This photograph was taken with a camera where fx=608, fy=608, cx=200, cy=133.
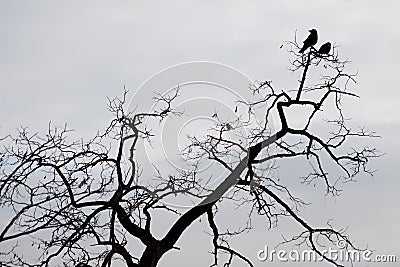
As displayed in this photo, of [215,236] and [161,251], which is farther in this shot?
[215,236]

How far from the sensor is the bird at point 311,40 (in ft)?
16.7

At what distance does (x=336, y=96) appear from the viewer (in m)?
5.22

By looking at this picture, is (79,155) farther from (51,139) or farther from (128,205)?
(128,205)

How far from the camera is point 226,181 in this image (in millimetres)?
5129

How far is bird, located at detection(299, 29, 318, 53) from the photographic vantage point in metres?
5.08

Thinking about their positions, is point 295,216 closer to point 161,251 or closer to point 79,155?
→ point 161,251

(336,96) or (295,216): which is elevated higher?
(336,96)

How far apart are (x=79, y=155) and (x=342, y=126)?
89.6 inches

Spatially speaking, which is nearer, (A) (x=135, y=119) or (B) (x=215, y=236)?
(A) (x=135, y=119)

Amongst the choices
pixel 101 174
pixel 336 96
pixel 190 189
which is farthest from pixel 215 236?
pixel 336 96

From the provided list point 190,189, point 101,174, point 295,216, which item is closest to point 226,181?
point 190,189

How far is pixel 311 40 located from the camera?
5.10m

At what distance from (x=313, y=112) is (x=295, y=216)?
912mm

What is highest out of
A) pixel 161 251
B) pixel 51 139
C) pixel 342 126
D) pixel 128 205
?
pixel 342 126
